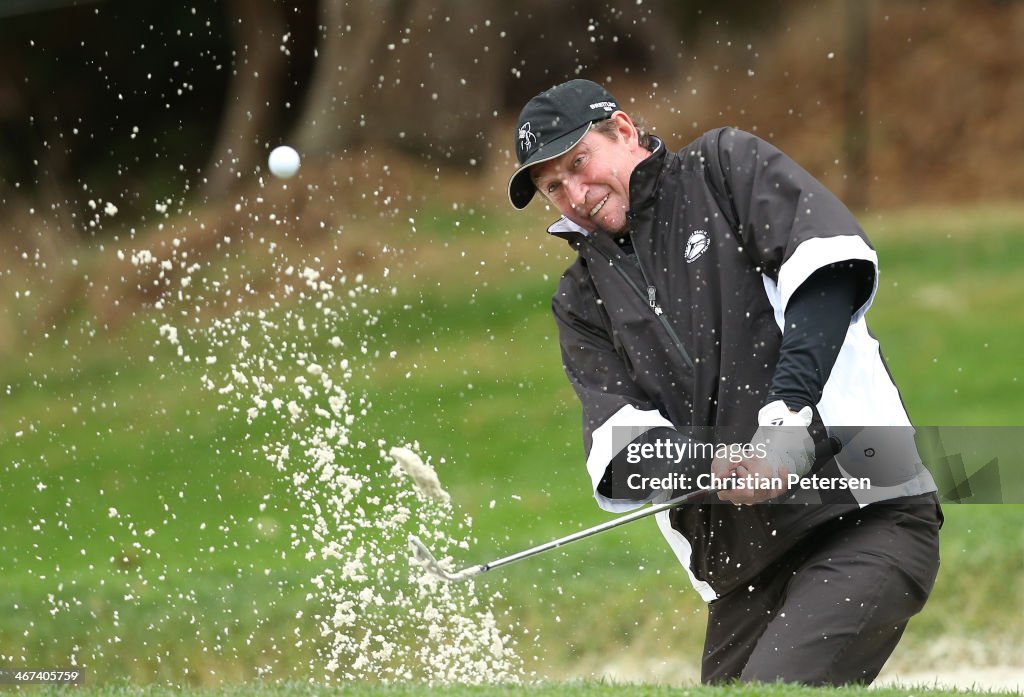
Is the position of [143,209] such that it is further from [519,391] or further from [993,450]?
[993,450]

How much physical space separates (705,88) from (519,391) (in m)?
8.27

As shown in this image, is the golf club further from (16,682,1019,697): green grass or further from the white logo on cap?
the white logo on cap

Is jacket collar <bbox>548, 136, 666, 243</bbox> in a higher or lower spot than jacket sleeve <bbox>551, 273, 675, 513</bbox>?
higher

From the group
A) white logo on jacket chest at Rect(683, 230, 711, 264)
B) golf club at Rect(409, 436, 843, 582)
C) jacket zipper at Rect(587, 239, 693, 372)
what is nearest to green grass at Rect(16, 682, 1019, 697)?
golf club at Rect(409, 436, 843, 582)

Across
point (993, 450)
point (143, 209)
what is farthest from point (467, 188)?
point (993, 450)

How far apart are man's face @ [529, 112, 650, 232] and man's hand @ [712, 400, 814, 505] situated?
74 cm

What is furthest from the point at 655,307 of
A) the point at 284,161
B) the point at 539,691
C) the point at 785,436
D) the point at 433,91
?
the point at 433,91

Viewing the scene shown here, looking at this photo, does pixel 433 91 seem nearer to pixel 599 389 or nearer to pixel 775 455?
pixel 599 389

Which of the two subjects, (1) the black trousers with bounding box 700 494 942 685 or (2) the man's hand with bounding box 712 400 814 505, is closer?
(2) the man's hand with bounding box 712 400 814 505

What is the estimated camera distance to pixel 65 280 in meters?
16.3

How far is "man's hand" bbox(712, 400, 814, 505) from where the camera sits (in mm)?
3299

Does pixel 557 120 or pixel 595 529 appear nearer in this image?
pixel 557 120

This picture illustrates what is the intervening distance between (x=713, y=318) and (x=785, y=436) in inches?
15.7

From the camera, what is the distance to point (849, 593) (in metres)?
3.43
